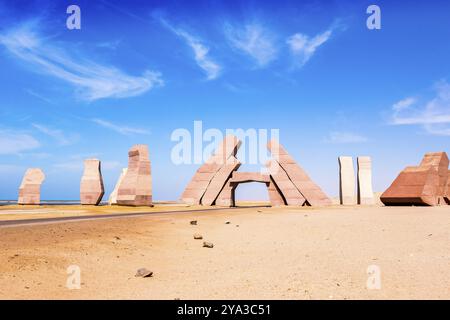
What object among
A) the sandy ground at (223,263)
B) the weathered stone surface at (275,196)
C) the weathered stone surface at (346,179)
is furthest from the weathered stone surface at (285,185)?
the sandy ground at (223,263)

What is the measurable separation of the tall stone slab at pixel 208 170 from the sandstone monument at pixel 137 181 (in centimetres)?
625

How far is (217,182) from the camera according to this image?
119ft

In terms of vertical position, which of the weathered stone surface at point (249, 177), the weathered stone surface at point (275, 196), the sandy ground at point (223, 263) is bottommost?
the sandy ground at point (223, 263)

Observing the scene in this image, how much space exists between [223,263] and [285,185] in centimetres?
2705

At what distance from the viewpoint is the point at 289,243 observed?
11625mm

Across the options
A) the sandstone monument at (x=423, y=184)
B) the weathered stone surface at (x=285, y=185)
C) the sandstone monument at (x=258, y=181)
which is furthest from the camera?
the sandstone monument at (x=258, y=181)

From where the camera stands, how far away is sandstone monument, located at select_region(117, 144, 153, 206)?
3066 cm

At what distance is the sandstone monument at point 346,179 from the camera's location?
41.5 m

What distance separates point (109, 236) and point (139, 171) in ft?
64.4

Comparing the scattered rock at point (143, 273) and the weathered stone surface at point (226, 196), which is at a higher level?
the weathered stone surface at point (226, 196)

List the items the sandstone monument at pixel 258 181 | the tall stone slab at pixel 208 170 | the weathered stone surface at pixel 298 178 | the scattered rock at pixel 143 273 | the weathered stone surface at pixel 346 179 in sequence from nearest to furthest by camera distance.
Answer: the scattered rock at pixel 143 273 → the weathered stone surface at pixel 298 178 → the sandstone monument at pixel 258 181 → the tall stone slab at pixel 208 170 → the weathered stone surface at pixel 346 179

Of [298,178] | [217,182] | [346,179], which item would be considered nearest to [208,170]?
[217,182]

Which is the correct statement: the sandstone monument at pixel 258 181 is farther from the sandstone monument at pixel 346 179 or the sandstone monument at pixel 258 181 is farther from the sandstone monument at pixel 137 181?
the sandstone monument at pixel 346 179

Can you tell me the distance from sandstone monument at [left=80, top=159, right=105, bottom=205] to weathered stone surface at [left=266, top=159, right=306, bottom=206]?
1544 centimetres
